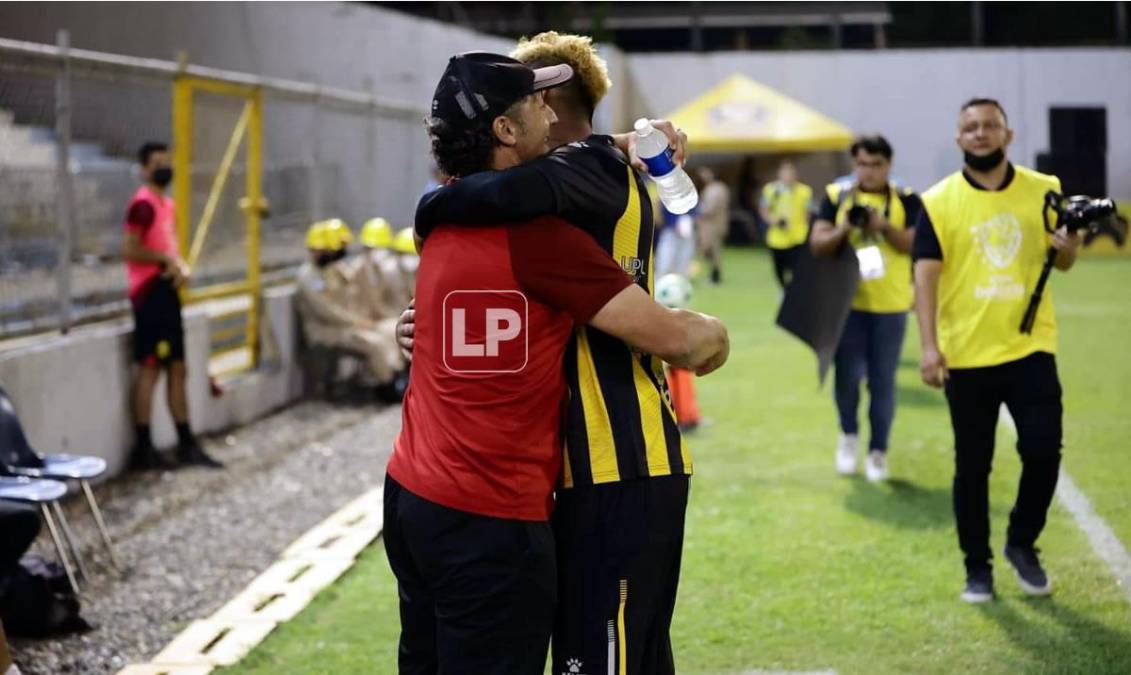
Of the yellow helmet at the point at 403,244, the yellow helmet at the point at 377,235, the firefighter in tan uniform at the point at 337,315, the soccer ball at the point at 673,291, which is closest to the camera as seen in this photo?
the soccer ball at the point at 673,291

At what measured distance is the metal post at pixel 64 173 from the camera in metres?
9.51

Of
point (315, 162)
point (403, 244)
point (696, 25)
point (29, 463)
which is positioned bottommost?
point (29, 463)

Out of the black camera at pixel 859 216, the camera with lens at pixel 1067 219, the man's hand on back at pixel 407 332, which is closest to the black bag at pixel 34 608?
the man's hand on back at pixel 407 332

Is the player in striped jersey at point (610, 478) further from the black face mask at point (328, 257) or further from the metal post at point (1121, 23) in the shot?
the metal post at point (1121, 23)

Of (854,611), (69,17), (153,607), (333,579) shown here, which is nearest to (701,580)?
(854,611)

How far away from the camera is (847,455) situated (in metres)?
9.42

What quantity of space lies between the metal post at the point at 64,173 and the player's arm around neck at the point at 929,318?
18.7 feet

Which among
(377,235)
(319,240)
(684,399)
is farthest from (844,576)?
(377,235)

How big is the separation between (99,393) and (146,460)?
2.21 ft

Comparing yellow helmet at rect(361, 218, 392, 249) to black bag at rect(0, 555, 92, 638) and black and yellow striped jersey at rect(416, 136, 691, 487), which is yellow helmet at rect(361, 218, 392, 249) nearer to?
black bag at rect(0, 555, 92, 638)

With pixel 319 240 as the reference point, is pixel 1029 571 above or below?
below

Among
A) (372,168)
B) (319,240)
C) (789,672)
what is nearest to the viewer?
(789,672)

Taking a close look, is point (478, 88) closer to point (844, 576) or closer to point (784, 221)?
point (844, 576)

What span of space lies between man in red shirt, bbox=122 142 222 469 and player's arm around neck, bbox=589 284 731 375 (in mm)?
7366
